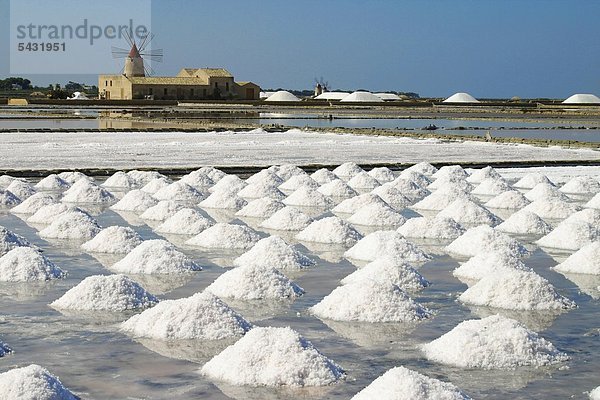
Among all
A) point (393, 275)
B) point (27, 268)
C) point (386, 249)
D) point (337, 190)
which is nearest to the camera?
point (393, 275)

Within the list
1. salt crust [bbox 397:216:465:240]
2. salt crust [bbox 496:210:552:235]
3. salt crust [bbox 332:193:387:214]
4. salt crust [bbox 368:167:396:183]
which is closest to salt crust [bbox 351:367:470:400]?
salt crust [bbox 397:216:465:240]

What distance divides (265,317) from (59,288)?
5.79 ft

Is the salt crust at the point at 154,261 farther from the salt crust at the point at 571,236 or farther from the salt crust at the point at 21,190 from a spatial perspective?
the salt crust at the point at 21,190

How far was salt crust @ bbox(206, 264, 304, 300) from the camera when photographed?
7.27 metres

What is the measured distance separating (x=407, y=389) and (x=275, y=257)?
3.96 meters

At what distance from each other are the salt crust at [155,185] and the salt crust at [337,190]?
2.16m

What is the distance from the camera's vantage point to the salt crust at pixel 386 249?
29.2 feet

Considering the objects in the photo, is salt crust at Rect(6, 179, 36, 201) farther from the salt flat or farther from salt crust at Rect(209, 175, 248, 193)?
the salt flat

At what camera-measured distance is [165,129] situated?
31328 mm

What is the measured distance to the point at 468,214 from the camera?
11.5 metres

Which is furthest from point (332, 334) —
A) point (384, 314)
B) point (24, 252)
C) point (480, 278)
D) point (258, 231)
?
point (258, 231)

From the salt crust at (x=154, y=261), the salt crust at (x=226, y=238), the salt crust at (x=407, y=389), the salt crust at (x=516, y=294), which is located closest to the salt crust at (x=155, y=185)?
the salt crust at (x=226, y=238)

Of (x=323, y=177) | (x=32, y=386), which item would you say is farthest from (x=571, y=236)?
(x=32, y=386)

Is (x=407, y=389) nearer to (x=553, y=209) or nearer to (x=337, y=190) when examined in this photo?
(x=553, y=209)
